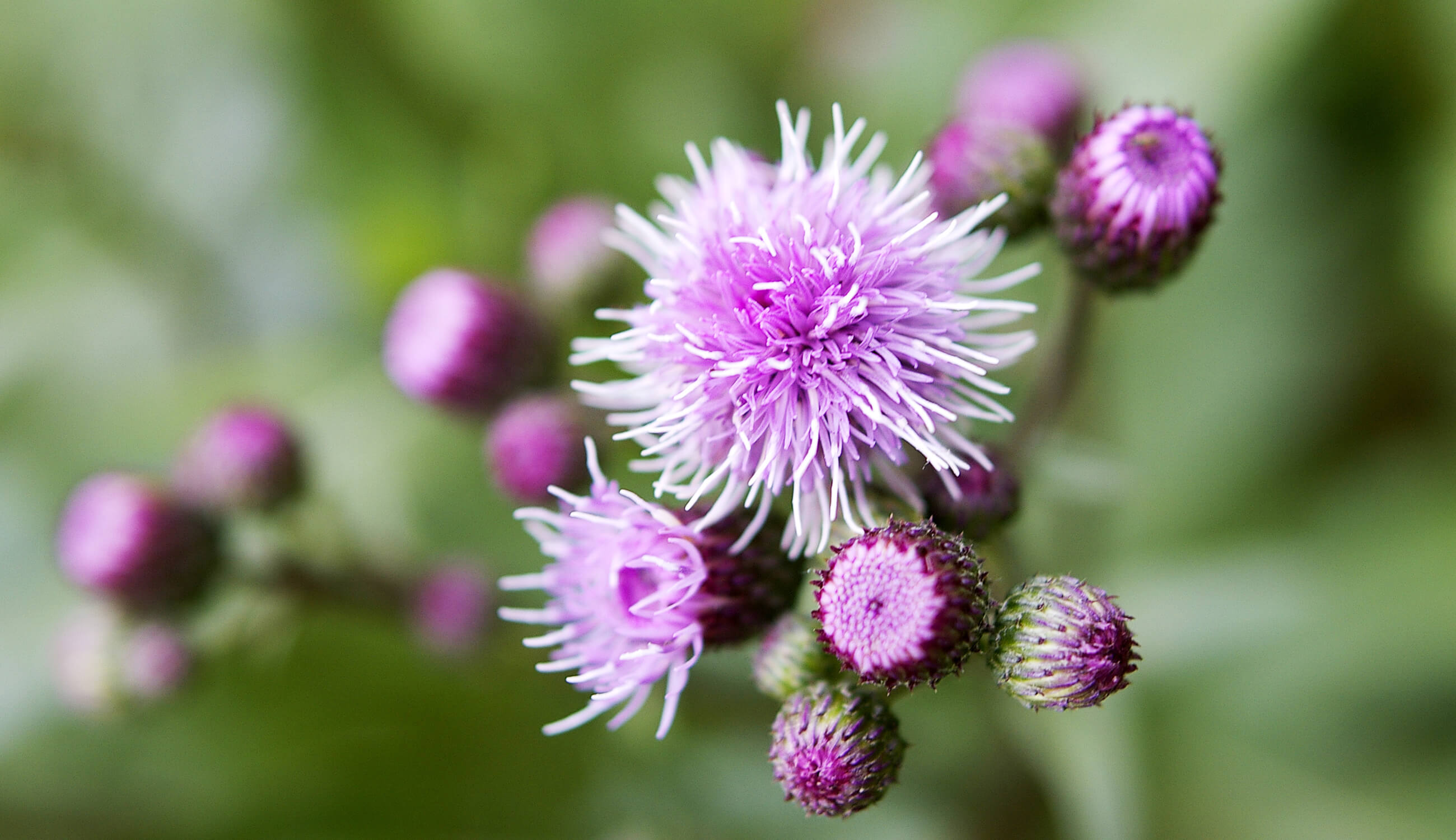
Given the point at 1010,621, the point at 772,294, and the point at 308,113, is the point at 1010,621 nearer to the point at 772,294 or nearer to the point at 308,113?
the point at 772,294

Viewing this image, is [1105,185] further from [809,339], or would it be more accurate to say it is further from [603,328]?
[603,328]

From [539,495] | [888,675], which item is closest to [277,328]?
[539,495]

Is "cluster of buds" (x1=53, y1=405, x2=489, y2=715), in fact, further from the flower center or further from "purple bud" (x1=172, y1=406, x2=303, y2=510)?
the flower center

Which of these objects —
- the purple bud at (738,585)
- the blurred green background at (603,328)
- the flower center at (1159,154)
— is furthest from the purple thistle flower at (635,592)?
the flower center at (1159,154)

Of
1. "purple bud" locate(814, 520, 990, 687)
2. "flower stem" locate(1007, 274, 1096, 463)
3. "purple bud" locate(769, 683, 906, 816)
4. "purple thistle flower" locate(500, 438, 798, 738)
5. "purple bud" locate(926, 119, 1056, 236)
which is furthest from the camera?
"flower stem" locate(1007, 274, 1096, 463)

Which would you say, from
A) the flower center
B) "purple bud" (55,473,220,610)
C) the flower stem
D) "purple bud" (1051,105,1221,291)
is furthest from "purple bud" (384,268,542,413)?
the flower center

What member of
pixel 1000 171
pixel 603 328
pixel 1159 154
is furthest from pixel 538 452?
pixel 1159 154
